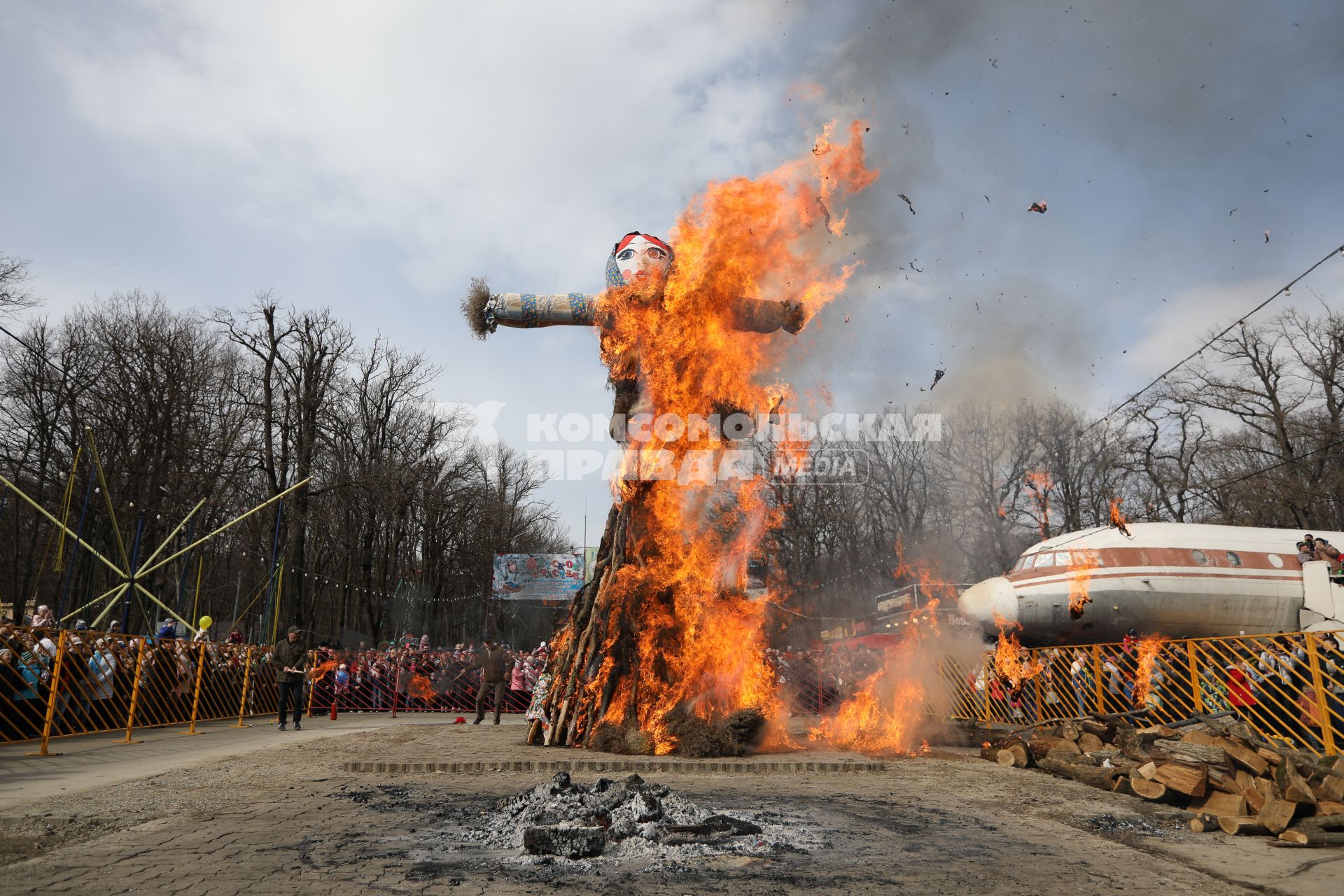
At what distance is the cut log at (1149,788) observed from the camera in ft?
28.3

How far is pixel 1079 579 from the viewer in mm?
18906

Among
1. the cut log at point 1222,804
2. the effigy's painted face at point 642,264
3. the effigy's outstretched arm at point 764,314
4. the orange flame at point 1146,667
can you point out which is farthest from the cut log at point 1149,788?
the effigy's painted face at point 642,264

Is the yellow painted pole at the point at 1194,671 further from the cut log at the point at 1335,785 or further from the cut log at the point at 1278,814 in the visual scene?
the cut log at the point at 1278,814

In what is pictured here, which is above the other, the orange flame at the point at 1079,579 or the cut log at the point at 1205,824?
the orange flame at the point at 1079,579

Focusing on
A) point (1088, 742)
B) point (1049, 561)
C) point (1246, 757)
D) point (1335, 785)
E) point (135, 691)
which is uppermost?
point (1049, 561)

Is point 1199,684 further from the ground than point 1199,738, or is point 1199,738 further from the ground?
point 1199,684

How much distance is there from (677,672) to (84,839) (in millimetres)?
7989

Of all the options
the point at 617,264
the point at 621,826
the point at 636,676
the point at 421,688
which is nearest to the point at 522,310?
the point at 617,264

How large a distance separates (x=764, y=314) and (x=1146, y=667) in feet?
27.7

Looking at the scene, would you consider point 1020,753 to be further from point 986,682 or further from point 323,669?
point 323,669

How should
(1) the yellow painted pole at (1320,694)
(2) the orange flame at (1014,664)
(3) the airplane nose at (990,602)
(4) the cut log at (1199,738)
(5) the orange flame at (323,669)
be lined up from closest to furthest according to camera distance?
Answer: (4) the cut log at (1199,738) < (1) the yellow painted pole at (1320,694) < (2) the orange flame at (1014,664) < (3) the airplane nose at (990,602) < (5) the orange flame at (323,669)

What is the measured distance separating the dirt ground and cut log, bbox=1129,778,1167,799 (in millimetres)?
162

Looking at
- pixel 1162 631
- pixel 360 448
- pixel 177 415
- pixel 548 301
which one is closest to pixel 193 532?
pixel 177 415

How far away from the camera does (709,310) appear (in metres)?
12.6
